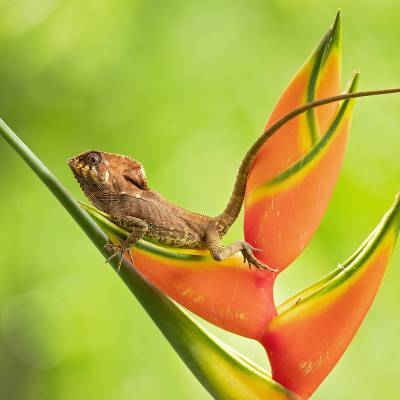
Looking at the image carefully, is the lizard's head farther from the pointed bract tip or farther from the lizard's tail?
A: the pointed bract tip

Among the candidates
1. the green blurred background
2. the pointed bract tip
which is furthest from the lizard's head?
the green blurred background

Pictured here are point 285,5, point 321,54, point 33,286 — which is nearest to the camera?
point 321,54

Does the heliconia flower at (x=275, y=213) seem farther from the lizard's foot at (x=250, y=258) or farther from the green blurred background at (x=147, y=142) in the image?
the green blurred background at (x=147, y=142)

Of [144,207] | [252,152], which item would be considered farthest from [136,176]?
[252,152]

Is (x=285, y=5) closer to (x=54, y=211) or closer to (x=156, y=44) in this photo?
(x=156, y=44)

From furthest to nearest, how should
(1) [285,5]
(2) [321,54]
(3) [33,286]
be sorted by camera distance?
(1) [285,5] → (3) [33,286] → (2) [321,54]

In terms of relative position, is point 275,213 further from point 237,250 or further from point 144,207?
point 144,207

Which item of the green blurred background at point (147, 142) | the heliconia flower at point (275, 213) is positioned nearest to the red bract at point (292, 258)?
the heliconia flower at point (275, 213)

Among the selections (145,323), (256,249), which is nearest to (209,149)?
(145,323)
